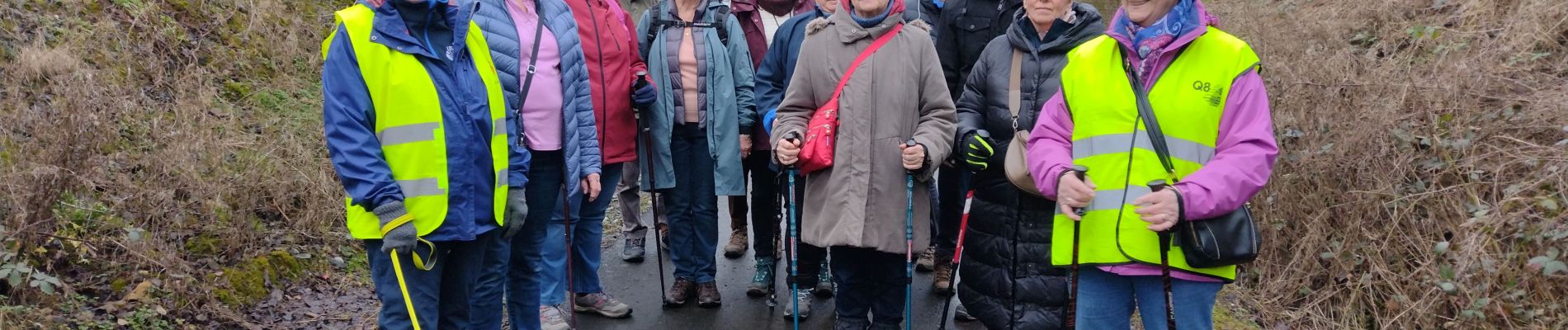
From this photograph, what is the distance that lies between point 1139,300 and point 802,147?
65.1 inches

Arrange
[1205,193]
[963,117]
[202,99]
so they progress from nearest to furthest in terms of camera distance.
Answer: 1. [1205,193]
2. [963,117]
3. [202,99]

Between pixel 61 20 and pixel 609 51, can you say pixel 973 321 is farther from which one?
pixel 61 20

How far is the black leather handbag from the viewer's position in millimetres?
2959

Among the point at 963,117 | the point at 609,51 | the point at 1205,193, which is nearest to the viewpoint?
the point at 1205,193

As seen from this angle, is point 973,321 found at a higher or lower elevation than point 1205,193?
lower

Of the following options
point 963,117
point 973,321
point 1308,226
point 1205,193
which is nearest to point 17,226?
point 963,117

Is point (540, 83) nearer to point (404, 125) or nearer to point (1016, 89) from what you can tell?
point (404, 125)

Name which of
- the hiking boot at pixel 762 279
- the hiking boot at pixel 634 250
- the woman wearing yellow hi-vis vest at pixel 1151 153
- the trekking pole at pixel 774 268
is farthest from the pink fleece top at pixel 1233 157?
the hiking boot at pixel 634 250

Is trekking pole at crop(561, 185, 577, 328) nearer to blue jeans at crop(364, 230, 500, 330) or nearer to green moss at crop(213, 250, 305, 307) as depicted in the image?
blue jeans at crop(364, 230, 500, 330)

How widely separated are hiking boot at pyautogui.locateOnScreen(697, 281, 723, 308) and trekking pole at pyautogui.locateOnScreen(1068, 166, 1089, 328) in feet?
8.26

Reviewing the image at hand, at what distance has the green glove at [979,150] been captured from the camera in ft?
13.2

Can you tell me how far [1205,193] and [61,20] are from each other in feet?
22.2

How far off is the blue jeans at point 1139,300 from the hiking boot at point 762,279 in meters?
2.64

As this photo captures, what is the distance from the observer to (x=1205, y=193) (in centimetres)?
288
